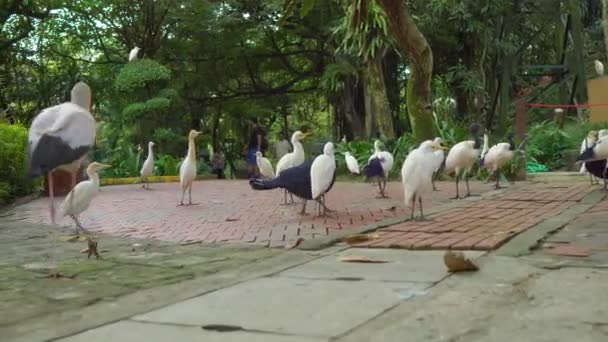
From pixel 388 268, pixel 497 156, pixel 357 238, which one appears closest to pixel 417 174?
pixel 357 238

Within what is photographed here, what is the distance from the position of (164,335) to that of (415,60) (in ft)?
34.5

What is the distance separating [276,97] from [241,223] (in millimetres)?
17193

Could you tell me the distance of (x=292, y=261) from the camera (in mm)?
5133

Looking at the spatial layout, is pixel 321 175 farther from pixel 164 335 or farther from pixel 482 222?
pixel 164 335

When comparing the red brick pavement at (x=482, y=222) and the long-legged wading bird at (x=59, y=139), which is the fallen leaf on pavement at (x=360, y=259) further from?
the long-legged wading bird at (x=59, y=139)

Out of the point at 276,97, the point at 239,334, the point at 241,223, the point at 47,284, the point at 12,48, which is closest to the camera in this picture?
Answer: the point at 239,334

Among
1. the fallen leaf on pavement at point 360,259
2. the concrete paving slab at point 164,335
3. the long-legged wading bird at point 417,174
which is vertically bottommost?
the concrete paving slab at point 164,335

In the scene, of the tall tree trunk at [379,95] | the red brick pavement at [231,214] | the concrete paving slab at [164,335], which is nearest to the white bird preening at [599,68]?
the tall tree trunk at [379,95]

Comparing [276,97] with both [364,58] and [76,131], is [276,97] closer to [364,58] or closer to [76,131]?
[364,58]

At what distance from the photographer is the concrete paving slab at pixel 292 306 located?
330 centimetres

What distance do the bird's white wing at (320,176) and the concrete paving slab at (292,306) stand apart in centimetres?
347

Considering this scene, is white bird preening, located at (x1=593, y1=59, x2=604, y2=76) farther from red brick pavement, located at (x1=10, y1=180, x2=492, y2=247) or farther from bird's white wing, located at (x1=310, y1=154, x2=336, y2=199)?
bird's white wing, located at (x1=310, y1=154, x2=336, y2=199)

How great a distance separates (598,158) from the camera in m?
9.45

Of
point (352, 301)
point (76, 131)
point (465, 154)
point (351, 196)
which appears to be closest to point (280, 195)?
point (351, 196)
